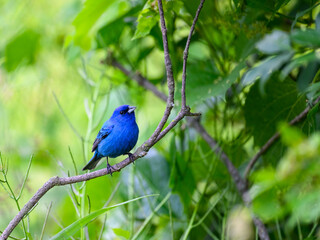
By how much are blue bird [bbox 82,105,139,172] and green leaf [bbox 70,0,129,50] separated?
1.45ft

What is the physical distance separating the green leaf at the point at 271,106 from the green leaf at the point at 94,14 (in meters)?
0.81

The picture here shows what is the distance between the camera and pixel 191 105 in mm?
1654

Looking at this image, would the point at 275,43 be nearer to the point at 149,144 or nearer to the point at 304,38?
the point at 304,38

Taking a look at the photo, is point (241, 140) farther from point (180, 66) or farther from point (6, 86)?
point (6, 86)

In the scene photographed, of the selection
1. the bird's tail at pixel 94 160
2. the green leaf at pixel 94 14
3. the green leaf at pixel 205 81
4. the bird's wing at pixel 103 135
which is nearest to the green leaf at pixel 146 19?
the green leaf at pixel 205 81

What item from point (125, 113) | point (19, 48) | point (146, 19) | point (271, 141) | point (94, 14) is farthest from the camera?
point (19, 48)

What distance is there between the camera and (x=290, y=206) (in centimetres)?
62

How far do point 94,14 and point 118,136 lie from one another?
606 mm

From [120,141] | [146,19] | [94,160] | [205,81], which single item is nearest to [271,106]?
[205,81]

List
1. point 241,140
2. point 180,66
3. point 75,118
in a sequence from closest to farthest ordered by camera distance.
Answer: point 241,140
point 180,66
point 75,118

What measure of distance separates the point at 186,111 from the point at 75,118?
2.65 metres

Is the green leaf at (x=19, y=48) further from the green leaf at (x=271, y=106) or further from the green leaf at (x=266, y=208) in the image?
the green leaf at (x=266, y=208)

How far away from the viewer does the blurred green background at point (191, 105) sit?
1.35 meters

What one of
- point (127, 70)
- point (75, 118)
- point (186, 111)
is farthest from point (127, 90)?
point (186, 111)
